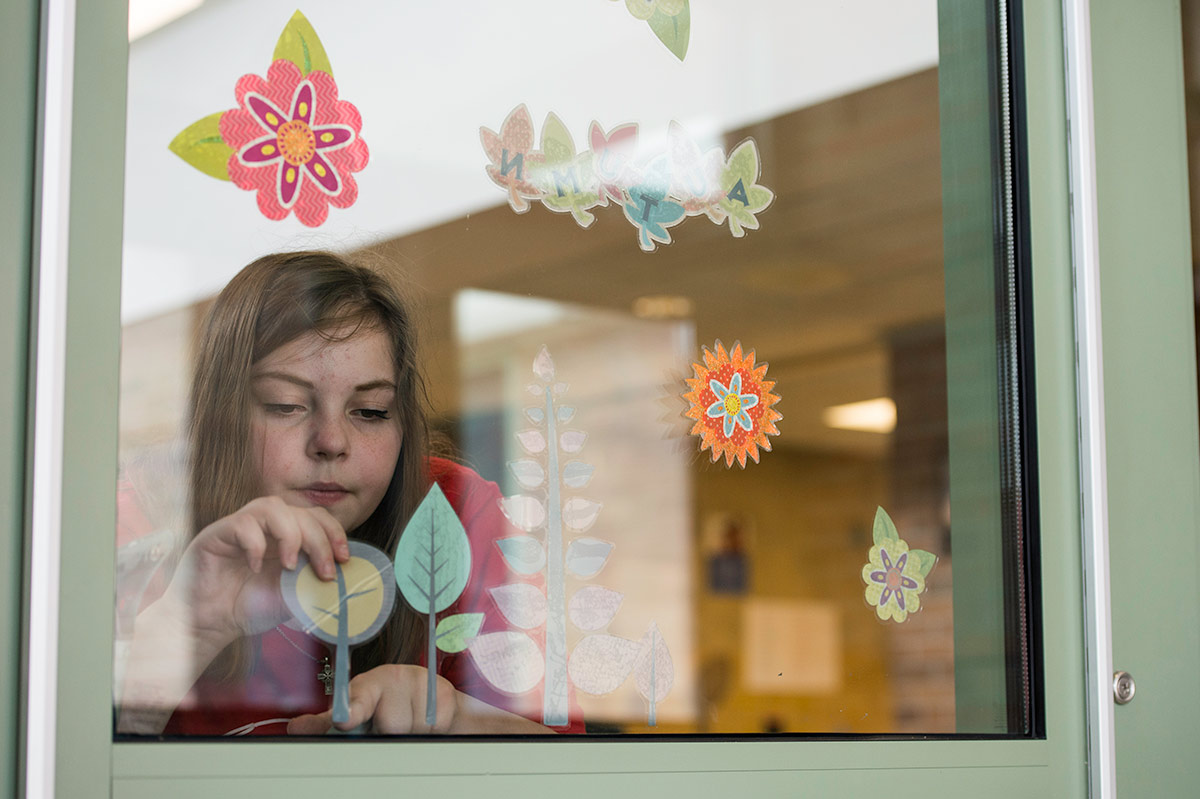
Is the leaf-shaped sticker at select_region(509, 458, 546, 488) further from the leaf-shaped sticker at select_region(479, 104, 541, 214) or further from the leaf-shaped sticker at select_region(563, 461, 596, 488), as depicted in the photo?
the leaf-shaped sticker at select_region(479, 104, 541, 214)

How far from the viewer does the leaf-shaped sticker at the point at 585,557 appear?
100 centimetres

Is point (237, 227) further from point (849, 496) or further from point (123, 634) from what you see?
point (849, 496)

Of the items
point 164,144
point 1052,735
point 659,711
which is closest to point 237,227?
point 164,144

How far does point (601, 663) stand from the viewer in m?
1.00

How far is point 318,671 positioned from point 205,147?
423 mm

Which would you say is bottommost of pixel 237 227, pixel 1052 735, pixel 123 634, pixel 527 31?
pixel 1052 735

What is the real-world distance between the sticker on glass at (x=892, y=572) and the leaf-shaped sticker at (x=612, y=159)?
0.42m

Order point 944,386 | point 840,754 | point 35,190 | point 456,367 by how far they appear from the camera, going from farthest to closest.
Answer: point 944,386 → point 840,754 → point 456,367 → point 35,190

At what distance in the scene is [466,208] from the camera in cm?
100

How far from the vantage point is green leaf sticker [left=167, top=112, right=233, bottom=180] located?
0.89 metres

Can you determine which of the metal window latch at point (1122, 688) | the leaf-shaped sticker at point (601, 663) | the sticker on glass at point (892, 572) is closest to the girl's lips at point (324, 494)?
the leaf-shaped sticker at point (601, 663)

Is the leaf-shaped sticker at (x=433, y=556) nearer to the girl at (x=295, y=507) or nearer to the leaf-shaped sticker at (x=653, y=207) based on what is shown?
the girl at (x=295, y=507)

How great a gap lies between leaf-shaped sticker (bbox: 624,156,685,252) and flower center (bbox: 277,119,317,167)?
0.98 ft

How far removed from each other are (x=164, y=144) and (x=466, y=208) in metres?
0.25
